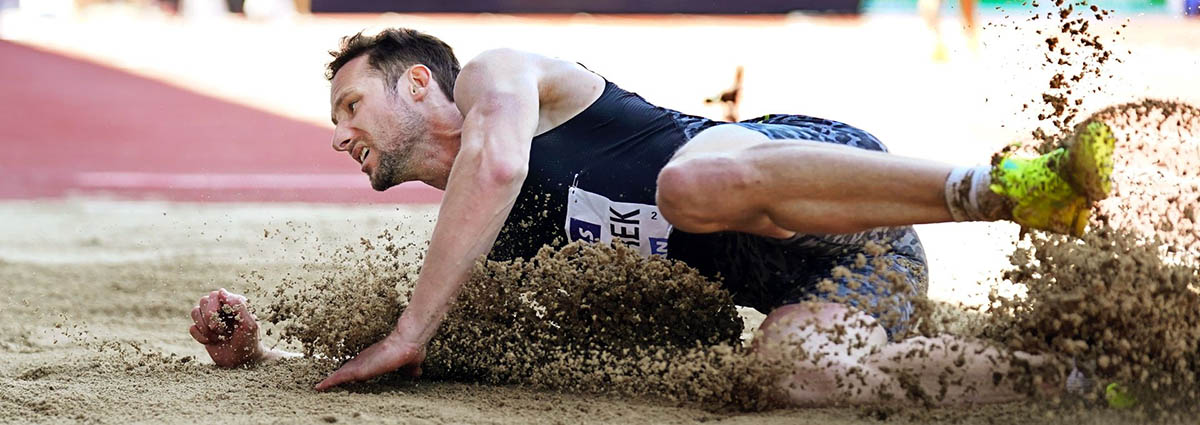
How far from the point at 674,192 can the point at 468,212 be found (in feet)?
1.49

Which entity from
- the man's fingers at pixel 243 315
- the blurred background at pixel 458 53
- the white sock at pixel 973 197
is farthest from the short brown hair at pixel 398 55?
the blurred background at pixel 458 53

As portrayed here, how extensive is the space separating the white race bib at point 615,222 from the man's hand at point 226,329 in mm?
779

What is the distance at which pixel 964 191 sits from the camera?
206 cm

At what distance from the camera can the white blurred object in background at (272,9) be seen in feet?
A: 45.3

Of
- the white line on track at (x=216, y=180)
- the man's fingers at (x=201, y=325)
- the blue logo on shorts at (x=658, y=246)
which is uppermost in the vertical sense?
the blue logo on shorts at (x=658, y=246)

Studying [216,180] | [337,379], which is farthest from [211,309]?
[216,180]

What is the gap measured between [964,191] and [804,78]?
30.3ft

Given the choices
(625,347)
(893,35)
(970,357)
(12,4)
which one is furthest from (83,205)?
(893,35)

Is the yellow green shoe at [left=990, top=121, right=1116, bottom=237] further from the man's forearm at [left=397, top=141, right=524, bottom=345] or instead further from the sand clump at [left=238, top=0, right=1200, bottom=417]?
the man's forearm at [left=397, top=141, right=524, bottom=345]

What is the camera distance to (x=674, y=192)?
2.22m

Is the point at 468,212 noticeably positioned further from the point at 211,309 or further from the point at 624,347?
the point at 211,309

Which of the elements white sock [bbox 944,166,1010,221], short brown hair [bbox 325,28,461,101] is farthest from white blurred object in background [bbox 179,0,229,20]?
white sock [bbox 944,166,1010,221]

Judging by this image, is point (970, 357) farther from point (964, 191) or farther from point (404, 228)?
point (404, 228)

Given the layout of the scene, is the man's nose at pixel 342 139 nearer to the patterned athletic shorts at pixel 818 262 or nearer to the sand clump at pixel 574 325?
the sand clump at pixel 574 325
